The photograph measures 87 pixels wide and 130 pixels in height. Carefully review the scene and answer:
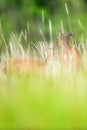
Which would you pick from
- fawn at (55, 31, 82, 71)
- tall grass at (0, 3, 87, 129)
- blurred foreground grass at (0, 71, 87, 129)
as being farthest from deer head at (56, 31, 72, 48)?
blurred foreground grass at (0, 71, 87, 129)

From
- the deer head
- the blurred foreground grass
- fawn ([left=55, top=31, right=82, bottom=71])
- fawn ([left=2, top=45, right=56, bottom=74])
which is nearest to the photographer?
the blurred foreground grass

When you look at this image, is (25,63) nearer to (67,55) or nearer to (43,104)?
(67,55)

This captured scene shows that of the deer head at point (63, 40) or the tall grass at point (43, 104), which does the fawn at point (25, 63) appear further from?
the tall grass at point (43, 104)

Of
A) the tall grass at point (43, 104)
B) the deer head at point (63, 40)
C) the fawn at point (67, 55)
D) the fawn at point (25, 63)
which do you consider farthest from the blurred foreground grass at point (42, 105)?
the deer head at point (63, 40)

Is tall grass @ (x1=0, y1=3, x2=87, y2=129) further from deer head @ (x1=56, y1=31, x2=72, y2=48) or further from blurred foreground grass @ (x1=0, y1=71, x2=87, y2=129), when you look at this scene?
deer head @ (x1=56, y1=31, x2=72, y2=48)

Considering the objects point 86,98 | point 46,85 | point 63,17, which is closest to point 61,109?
point 86,98

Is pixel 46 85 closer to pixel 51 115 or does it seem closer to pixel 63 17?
pixel 51 115

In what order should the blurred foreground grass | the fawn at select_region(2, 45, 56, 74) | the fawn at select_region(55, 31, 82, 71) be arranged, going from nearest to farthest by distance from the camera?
1. the blurred foreground grass
2. the fawn at select_region(55, 31, 82, 71)
3. the fawn at select_region(2, 45, 56, 74)
